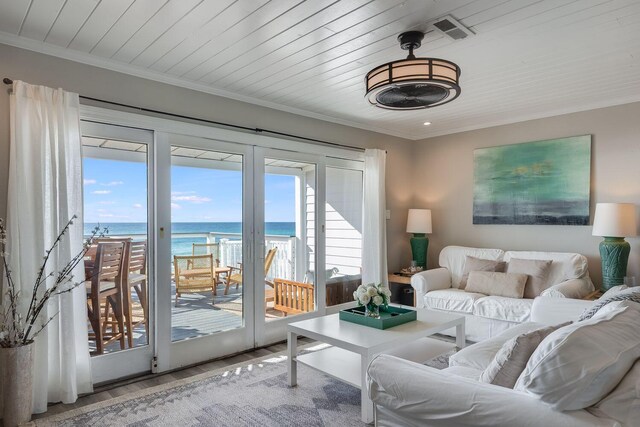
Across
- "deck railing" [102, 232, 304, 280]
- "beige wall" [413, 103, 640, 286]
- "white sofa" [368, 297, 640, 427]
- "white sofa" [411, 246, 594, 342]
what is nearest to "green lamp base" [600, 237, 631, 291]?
"white sofa" [411, 246, 594, 342]

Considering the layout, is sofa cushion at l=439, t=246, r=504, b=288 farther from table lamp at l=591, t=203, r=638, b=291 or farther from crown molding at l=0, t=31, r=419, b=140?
crown molding at l=0, t=31, r=419, b=140

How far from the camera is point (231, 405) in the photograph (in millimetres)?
2705

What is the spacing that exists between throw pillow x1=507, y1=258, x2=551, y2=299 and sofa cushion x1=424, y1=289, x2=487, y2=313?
1.44 ft

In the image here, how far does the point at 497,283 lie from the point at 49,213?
3.93 meters

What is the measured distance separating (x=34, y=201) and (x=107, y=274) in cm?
78

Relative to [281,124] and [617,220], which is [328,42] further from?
[617,220]

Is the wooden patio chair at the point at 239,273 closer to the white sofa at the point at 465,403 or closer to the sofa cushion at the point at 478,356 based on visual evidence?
the sofa cushion at the point at 478,356

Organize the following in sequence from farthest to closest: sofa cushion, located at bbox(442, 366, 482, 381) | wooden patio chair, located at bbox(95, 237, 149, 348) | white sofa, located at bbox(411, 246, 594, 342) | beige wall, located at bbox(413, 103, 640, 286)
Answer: beige wall, located at bbox(413, 103, 640, 286)
white sofa, located at bbox(411, 246, 594, 342)
wooden patio chair, located at bbox(95, 237, 149, 348)
sofa cushion, located at bbox(442, 366, 482, 381)

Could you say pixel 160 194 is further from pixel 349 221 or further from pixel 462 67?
pixel 462 67

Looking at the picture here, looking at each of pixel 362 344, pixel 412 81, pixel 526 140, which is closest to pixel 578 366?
pixel 362 344

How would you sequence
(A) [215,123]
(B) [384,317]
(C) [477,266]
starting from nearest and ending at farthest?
1. (B) [384,317]
2. (A) [215,123]
3. (C) [477,266]

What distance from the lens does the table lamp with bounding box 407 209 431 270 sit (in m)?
5.08

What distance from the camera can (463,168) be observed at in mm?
Answer: 5098

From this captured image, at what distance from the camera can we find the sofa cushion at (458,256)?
179 inches
